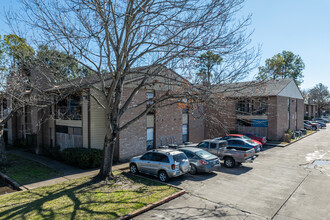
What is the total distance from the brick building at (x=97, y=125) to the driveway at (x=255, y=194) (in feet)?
17.5

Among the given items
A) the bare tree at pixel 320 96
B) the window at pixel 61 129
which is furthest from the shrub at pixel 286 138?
the bare tree at pixel 320 96

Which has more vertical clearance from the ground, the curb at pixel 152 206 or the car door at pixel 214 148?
the car door at pixel 214 148

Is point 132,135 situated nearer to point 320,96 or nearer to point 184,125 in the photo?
point 184,125

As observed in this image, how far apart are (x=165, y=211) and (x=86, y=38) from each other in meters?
8.02

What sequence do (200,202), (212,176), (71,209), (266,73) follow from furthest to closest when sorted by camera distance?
(212,176), (266,73), (200,202), (71,209)

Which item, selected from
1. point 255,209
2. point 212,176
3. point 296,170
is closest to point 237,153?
point 212,176

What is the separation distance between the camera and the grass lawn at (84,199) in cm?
745

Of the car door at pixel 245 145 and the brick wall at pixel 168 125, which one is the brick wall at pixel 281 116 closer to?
the car door at pixel 245 145

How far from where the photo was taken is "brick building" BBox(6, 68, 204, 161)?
51.6ft

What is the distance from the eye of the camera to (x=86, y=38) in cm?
988

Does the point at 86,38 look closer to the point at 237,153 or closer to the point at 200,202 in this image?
the point at 200,202

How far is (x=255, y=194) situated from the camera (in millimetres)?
9758

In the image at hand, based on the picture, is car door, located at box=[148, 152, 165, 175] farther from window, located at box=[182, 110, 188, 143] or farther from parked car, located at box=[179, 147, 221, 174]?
window, located at box=[182, 110, 188, 143]

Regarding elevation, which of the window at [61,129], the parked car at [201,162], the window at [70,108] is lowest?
the parked car at [201,162]
